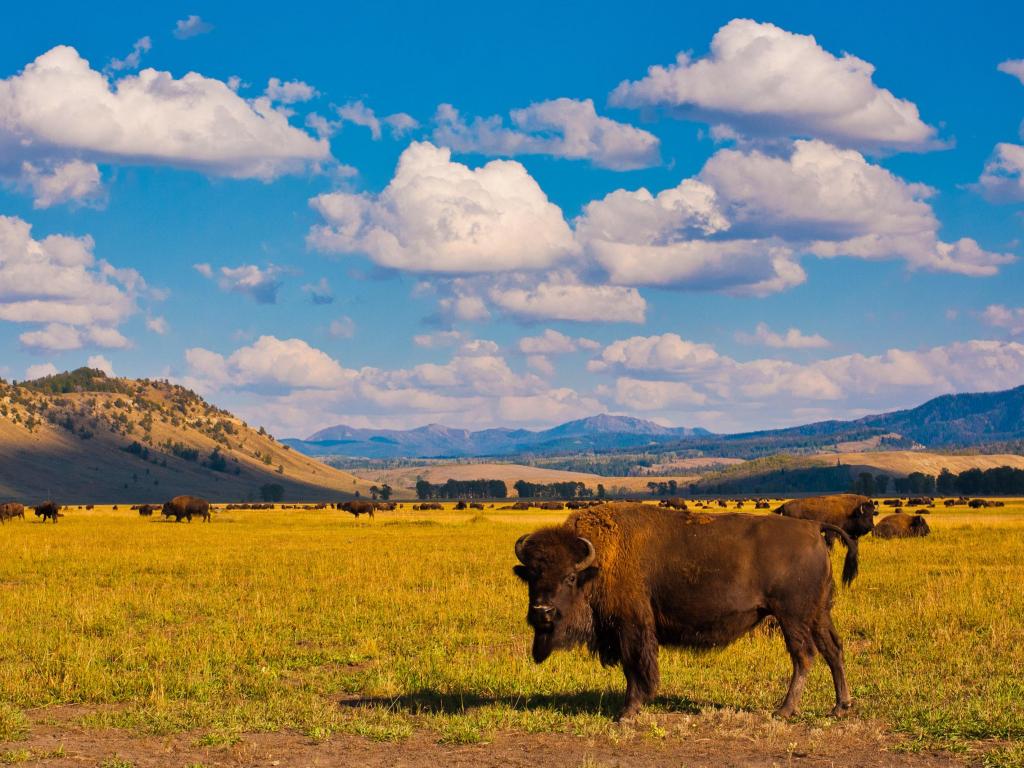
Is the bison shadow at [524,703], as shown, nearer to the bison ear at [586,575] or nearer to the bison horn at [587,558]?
the bison ear at [586,575]

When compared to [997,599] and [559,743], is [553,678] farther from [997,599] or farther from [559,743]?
[997,599]

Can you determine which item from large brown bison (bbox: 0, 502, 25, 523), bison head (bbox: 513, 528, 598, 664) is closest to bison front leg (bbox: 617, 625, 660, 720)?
bison head (bbox: 513, 528, 598, 664)

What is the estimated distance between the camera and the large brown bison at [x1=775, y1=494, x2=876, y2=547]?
3694 centimetres

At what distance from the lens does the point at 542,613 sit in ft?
40.8

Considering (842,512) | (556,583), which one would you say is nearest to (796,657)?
(556,583)

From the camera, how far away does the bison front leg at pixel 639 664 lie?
41.3ft

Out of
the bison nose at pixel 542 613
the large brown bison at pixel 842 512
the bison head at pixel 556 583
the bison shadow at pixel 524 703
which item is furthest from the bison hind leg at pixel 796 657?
the large brown bison at pixel 842 512

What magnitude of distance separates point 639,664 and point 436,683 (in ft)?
11.3

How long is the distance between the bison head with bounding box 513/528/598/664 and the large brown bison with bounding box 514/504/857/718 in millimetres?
12

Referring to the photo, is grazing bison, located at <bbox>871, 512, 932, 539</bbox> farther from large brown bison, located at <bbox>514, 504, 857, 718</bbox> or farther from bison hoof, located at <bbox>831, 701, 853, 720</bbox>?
large brown bison, located at <bbox>514, 504, 857, 718</bbox>

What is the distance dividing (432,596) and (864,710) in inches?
507

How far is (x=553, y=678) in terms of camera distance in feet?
48.5

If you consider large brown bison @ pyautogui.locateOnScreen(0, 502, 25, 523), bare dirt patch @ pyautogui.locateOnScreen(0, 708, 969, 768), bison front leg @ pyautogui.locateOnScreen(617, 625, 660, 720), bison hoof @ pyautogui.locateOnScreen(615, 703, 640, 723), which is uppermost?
bison front leg @ pyautogui.locateOnScreen(617, 625, 660, 720)

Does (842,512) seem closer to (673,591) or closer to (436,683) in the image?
(436,683)
